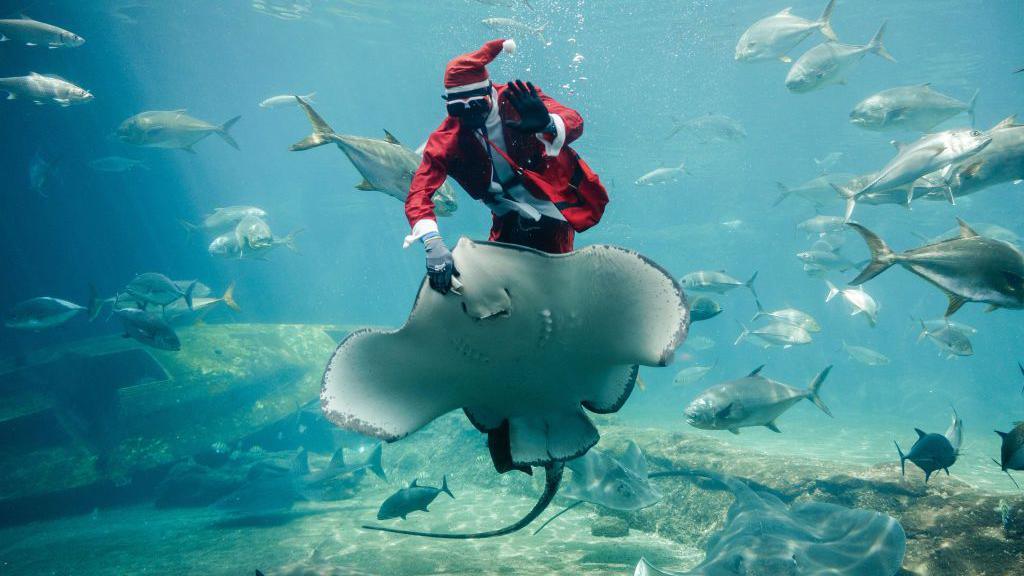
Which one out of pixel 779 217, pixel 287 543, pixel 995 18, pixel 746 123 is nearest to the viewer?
pixel 287 543

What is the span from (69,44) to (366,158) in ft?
28.4

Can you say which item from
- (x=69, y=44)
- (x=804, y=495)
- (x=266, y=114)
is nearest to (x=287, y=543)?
(x=804, y=495)

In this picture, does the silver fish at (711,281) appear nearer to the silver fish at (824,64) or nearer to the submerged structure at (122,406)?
the silver fish at (824,64)

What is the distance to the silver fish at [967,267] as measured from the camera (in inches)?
129

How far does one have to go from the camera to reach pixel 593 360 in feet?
7.96

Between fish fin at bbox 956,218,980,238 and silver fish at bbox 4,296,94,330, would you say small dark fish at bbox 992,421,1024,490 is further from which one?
silver fish at bbox 4,296,94,330

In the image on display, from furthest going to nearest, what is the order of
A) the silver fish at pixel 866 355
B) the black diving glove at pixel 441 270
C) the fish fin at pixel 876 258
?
the silver fish at pixel 866 355 < the fish fin at pixel 876 258 < the black diving glove at pixel 441 270

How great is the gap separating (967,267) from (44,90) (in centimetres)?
1330

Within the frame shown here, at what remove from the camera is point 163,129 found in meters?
9.71

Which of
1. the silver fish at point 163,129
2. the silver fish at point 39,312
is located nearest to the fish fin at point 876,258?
the silver fish at point 163,129

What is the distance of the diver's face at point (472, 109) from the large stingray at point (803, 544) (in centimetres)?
335

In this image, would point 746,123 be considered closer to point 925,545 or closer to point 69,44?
point 925,545

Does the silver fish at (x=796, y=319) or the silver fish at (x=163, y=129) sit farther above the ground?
the silver fish at (x=163, y=129)

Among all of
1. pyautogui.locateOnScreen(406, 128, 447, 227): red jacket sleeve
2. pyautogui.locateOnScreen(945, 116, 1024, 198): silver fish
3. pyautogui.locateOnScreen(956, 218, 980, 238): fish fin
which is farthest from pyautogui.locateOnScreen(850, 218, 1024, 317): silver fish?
pyautogui.locateOnScreen(406, 128, 447, 227): red jacket sleeve
